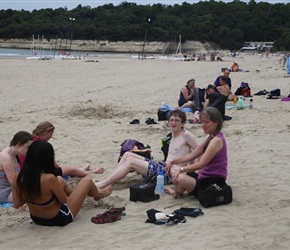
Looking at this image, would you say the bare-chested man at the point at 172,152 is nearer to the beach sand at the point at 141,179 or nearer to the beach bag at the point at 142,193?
the beach sand at the point at 141,179

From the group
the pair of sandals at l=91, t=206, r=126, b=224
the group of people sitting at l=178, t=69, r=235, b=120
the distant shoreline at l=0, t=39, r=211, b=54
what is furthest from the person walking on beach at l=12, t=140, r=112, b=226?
the distant shoreline at l=0, t=39, r=211, b=54

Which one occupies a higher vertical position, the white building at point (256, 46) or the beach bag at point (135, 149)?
the white building at point (256, 46)

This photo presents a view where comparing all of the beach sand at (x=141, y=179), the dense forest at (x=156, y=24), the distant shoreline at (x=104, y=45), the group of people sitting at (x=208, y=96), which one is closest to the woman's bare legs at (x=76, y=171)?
the beach sand at (x=141, y=179)

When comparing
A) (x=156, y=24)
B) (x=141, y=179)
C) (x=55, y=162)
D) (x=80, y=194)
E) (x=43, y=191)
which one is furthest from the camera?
(x=156, y=24)

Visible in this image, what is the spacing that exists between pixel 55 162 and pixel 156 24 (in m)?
110

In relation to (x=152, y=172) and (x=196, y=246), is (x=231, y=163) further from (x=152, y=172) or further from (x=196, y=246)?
(x=196, y=246)

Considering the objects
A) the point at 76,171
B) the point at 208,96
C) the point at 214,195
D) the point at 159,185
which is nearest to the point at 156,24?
the point at 208,96

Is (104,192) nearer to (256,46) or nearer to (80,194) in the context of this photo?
(80,194)

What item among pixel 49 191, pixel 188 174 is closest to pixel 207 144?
pixel 188 174

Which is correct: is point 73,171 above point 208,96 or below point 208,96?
below

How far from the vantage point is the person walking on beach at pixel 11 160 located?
4586 mm

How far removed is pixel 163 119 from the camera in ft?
33.1

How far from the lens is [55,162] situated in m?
5.43

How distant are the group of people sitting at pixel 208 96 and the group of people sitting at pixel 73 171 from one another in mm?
4133
